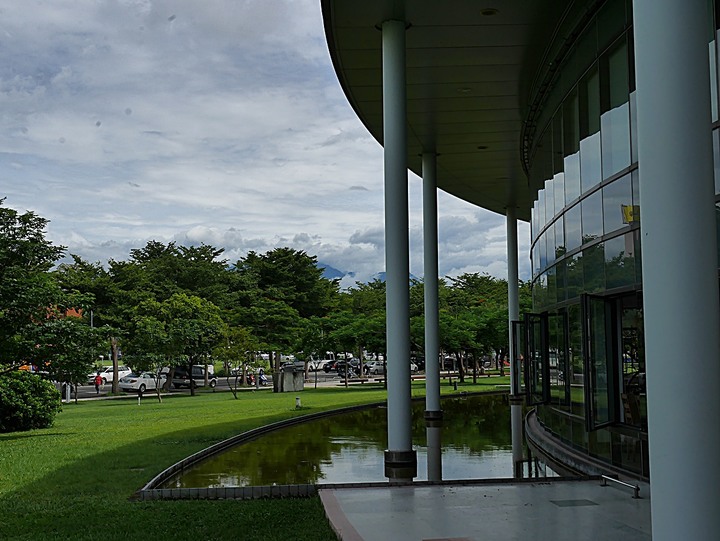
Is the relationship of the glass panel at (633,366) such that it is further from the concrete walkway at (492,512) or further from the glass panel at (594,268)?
the concrete walkway at (492,512)

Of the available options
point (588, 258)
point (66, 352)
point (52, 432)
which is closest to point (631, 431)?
point (588, 258)

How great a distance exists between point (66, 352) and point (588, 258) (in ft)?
37.0

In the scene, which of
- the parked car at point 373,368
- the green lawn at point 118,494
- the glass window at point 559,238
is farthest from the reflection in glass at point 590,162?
the parked car at point 373,368

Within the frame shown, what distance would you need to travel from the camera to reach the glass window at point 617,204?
11.1 m

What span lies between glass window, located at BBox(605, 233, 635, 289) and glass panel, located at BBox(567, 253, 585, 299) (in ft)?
4.56

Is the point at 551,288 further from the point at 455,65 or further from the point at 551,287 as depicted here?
the point at 455,65

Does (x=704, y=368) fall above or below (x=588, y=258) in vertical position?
below

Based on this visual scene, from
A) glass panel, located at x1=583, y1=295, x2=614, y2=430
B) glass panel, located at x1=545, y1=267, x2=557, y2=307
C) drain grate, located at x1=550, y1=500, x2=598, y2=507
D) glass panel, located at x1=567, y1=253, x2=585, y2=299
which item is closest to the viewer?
drain grate, located at x1=550, y1=500, x2=598, y2=507

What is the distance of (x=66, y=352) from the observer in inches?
717

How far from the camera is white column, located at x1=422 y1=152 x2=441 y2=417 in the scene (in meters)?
20.7

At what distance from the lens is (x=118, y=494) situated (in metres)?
10.8

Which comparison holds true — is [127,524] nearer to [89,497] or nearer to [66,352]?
[89,497]

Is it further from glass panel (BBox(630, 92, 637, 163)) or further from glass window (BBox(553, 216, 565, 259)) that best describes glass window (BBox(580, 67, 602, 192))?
glass window (BBox(553, 216, 565, 259))

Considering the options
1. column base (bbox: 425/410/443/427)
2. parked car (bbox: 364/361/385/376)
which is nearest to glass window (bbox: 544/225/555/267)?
column base (bbox: 425/410/443/427)
